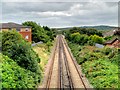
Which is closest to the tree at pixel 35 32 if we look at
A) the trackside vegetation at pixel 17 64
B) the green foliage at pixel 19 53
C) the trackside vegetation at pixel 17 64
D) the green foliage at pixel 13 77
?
the trackside vegetation at pixel 17 64

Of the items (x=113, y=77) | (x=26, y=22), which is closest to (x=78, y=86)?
A: (x=113, y=77)

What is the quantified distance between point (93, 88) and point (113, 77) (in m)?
2.13

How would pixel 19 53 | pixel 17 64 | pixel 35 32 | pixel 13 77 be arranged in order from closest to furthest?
pixel 13 77, pixel 17 64, pixel 19 53, pixel 35 32

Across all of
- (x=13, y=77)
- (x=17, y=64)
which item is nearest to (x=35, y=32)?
(x=17, y=64)

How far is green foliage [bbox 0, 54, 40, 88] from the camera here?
17.1m

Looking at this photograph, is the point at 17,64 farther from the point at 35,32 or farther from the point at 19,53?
the point at 35,32

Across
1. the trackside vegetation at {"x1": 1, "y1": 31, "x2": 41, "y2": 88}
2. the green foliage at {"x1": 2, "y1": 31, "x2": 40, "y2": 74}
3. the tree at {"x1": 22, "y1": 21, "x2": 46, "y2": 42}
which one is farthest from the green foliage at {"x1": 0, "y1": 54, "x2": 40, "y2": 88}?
the tree at {"x1": 22, "y1": 21, "x2": 46, "y2": 42}

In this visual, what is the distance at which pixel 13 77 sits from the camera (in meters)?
18.0

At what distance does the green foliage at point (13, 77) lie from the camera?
1711 cm

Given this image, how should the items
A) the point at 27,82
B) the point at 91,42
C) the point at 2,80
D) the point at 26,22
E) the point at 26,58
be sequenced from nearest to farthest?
1. the point at 2,80
2. the point at 27,82
3. the point at 26,58
4. the point at 91,42
5. the point at 26,22

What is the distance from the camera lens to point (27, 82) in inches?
767

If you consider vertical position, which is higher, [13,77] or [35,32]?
[35,32]

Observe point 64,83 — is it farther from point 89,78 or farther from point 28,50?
point 28,50

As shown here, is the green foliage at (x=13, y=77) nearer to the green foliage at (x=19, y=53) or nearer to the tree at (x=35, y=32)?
the green foliage at (x=19, y=53)
